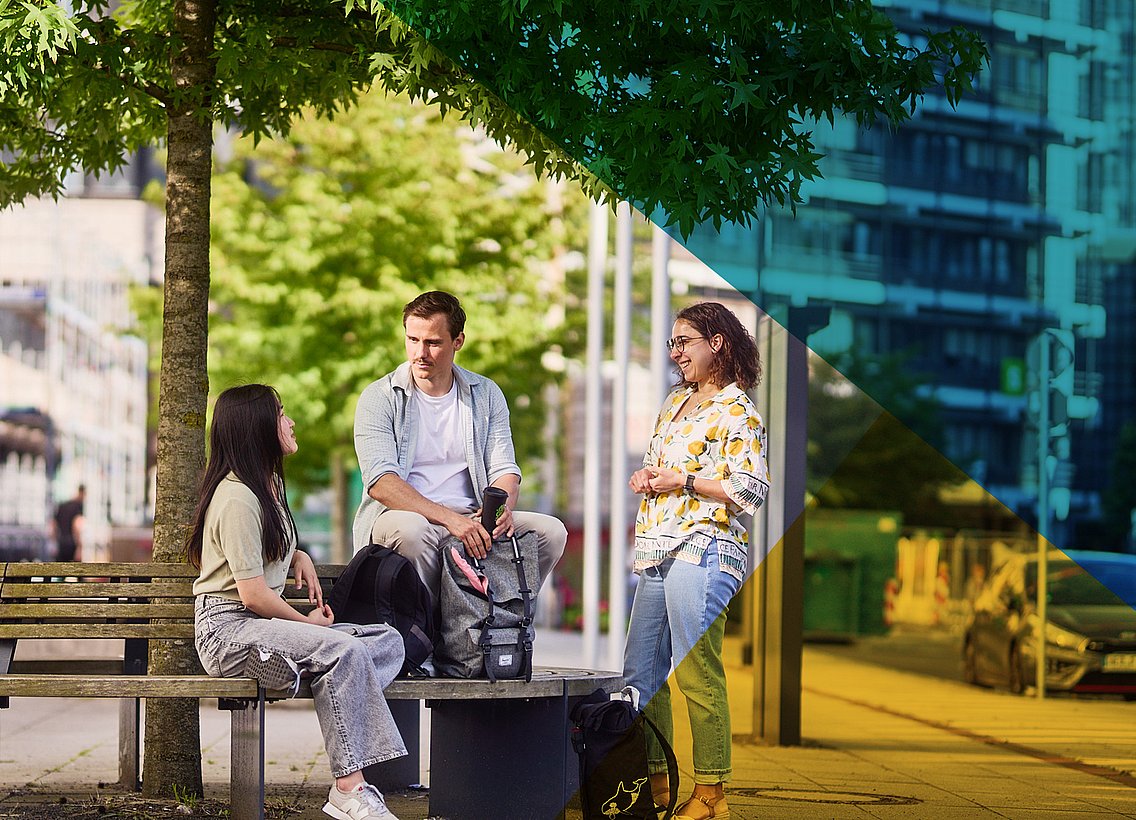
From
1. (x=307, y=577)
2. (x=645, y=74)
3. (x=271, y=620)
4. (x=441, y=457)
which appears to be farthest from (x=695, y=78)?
(x=271, y=620)

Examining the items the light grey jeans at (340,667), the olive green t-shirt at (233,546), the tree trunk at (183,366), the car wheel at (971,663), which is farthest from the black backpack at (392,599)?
the car wheel at (971,663)

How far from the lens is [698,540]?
582 cm

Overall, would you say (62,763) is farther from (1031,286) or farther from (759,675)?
(1031,286)

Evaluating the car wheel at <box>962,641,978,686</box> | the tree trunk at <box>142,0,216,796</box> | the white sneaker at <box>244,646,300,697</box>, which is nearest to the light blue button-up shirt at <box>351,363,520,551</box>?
the white sneaker at <box>244,646,300,697</box>

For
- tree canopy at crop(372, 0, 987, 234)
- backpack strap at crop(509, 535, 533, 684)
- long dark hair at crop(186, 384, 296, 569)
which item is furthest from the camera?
tree canopy at crop(372, 0, 987, 234)

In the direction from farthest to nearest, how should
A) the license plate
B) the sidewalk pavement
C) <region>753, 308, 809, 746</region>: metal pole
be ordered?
the license plate, <region>753, 308, 809, 746</region>: metal pole, the sidewalk pavement

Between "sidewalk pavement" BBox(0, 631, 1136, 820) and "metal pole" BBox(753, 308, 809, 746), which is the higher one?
"metal pole" BBox(753, 308, 809, 746)

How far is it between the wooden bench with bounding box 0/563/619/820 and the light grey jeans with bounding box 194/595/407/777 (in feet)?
0.31

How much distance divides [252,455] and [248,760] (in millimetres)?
1015

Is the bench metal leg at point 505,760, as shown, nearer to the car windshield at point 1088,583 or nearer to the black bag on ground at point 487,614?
the black bag on ground at point 487,614

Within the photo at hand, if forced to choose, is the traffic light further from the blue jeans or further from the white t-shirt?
the white t-shirt

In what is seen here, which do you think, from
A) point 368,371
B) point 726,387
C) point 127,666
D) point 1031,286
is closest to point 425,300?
point 726,387

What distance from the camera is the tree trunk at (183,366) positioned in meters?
6.92

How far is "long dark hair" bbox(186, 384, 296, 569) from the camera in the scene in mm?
5496
